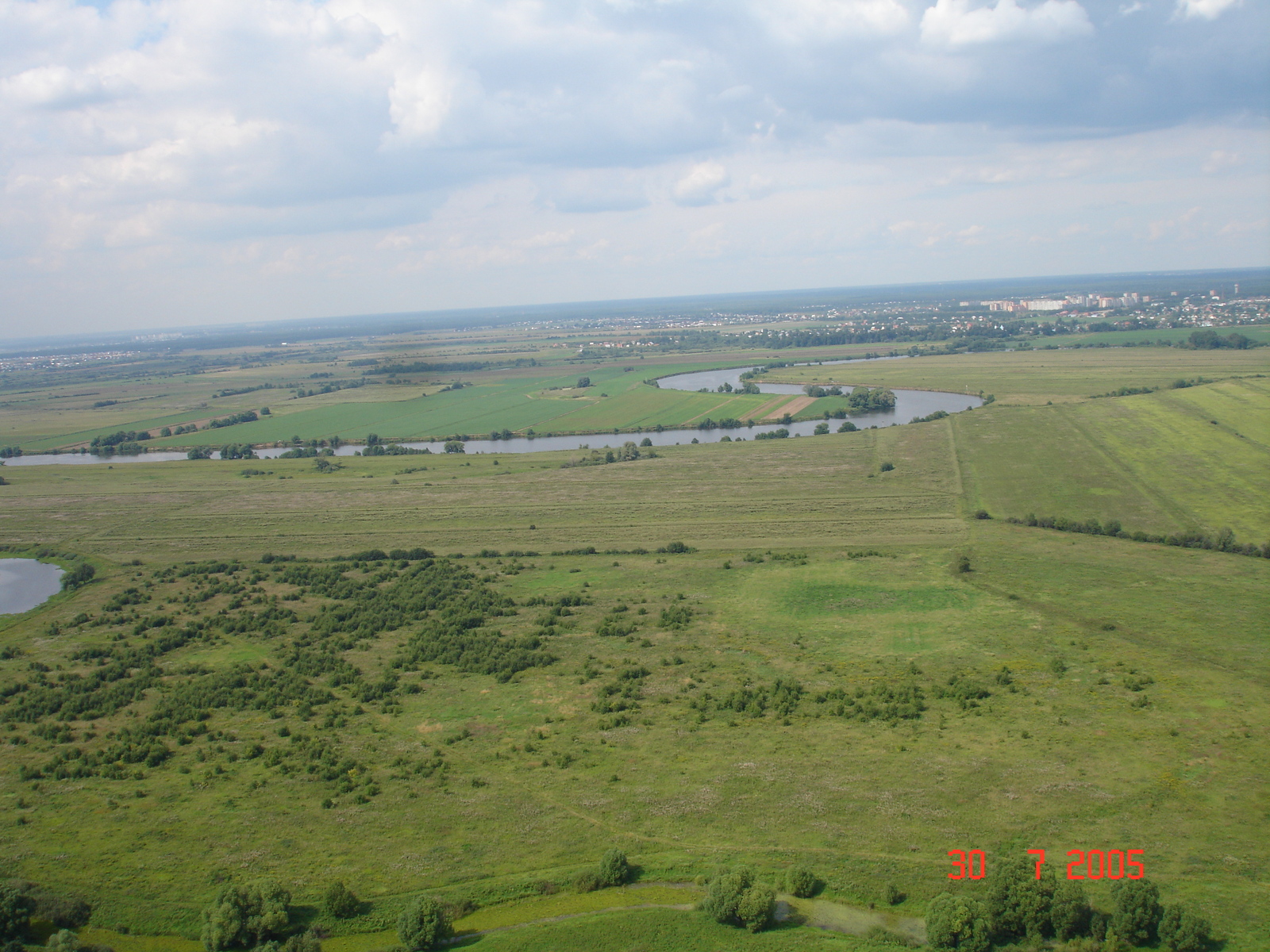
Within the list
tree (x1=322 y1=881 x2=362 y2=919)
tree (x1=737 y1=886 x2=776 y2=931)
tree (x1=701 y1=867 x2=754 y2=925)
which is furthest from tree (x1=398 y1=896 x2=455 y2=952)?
tree (x1=737 y1=886 x2=776 y2=931)

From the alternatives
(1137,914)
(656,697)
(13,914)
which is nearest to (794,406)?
(656,697)

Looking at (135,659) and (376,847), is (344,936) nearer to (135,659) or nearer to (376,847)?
(376,847)

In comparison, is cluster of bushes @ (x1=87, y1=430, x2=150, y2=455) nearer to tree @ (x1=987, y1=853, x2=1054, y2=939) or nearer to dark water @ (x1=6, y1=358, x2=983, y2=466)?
dark water @ (x1=6, y1=358, x2=983, y2=466)

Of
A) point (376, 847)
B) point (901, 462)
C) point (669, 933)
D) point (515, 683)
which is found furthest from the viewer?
point (901, 462)

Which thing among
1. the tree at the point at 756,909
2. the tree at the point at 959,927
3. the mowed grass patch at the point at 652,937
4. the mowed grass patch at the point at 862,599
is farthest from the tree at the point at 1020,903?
the mowed grass patch at the point at 862,599

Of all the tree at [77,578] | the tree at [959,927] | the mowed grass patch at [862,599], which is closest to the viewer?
the tree at [959,927]

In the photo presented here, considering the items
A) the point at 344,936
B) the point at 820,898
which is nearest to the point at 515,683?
the point at 344,936
